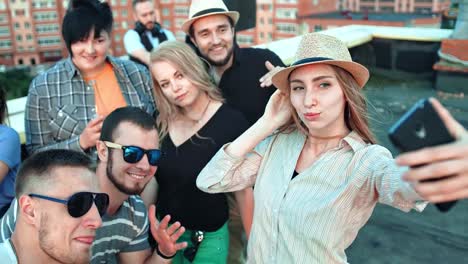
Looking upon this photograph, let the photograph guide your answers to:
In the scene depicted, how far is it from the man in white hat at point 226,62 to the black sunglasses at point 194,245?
77 cm

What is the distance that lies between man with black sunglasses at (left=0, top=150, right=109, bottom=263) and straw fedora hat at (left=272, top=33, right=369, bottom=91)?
0.89 m

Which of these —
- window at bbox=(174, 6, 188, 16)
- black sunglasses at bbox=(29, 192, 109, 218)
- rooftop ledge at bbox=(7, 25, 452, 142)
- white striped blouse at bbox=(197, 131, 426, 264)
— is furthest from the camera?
window at bbox=(174, 6, 188, 16)

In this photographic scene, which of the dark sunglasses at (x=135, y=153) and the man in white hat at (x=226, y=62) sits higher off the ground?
the man in white hat at (x=226, y=62)

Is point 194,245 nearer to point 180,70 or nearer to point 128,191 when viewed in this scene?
point 128,191

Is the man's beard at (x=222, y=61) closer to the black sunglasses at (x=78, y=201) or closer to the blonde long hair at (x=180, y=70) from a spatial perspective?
the blonde long hair at (x=180, y=70)

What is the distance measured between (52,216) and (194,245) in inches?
37.0

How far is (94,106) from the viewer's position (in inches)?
102

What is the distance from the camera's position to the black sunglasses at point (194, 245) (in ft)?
7.86

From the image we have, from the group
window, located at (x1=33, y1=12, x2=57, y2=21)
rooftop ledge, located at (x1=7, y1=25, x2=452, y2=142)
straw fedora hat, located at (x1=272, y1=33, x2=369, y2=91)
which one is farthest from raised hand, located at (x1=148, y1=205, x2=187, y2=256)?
window, located at (x1=33, y1=12, x2=57, y2=21)

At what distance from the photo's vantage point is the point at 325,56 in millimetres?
1622

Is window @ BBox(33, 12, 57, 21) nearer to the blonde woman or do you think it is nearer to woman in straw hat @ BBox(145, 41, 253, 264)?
woman in straw hat @ BBox(145, 41, 253, 264)

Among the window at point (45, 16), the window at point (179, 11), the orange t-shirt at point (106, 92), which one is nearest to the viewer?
the orange t-shirt at point (106, 92)

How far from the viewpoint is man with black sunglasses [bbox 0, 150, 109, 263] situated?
1635 millimetres

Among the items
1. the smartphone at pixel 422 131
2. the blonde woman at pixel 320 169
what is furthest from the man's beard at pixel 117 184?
the smartphone at pixel 422 131
